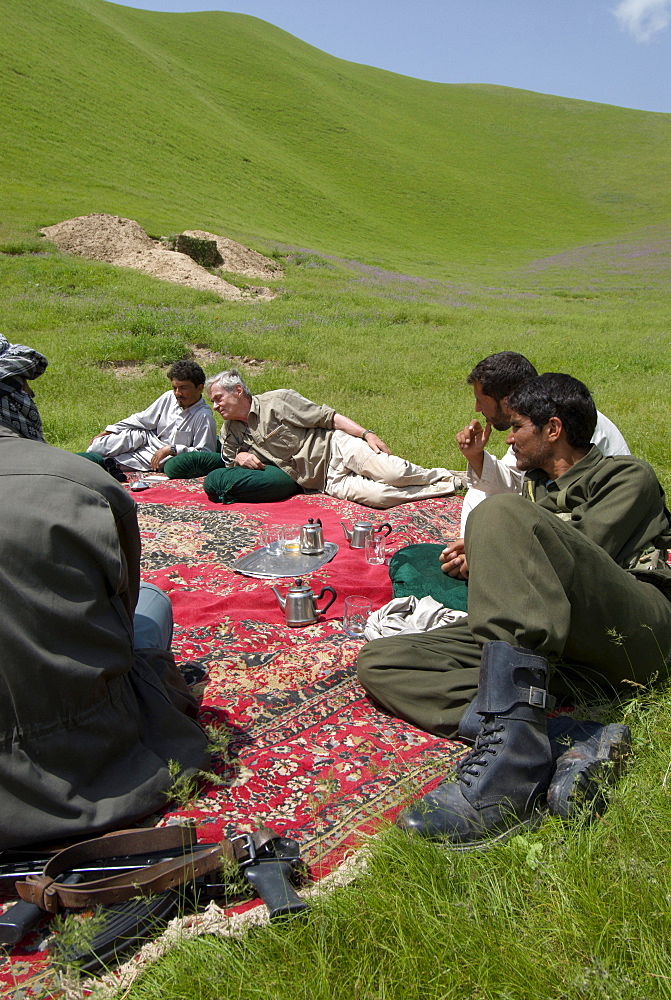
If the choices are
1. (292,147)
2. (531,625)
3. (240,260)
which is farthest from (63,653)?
(292,147)

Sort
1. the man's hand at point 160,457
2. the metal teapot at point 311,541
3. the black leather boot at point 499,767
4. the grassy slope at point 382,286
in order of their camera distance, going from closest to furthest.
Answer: the grassy slope at point 382,286 → the black leather boot at point 499,767 → the metal teapot at point 311,541 → the man's hand at point 160,457

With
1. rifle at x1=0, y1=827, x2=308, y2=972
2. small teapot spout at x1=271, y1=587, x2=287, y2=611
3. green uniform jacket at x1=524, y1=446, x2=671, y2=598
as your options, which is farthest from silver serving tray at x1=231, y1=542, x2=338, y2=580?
rifle at x1=0, y1=827, x2=308, y2=972

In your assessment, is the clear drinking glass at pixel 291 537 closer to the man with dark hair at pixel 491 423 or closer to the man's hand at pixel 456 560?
the man with dark hair at pixel 491 423

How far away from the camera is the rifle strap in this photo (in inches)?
82.1

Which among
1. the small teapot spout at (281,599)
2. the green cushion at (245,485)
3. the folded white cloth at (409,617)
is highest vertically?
the folded white cloth at (409,617)

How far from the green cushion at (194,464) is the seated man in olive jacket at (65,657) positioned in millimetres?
5252

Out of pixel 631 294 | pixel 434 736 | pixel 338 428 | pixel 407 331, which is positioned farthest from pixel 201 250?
pixel 434 736

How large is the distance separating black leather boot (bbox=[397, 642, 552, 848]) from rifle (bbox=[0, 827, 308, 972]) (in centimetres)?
48

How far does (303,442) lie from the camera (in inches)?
291

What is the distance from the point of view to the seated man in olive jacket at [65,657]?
214 cm

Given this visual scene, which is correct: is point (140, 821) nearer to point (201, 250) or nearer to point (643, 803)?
point (643, 803)

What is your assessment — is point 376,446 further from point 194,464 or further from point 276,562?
point 276,562

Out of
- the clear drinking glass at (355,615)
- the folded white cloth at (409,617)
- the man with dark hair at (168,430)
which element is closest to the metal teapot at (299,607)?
the clear drinking glass at (355,615)

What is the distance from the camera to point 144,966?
2.01 m
